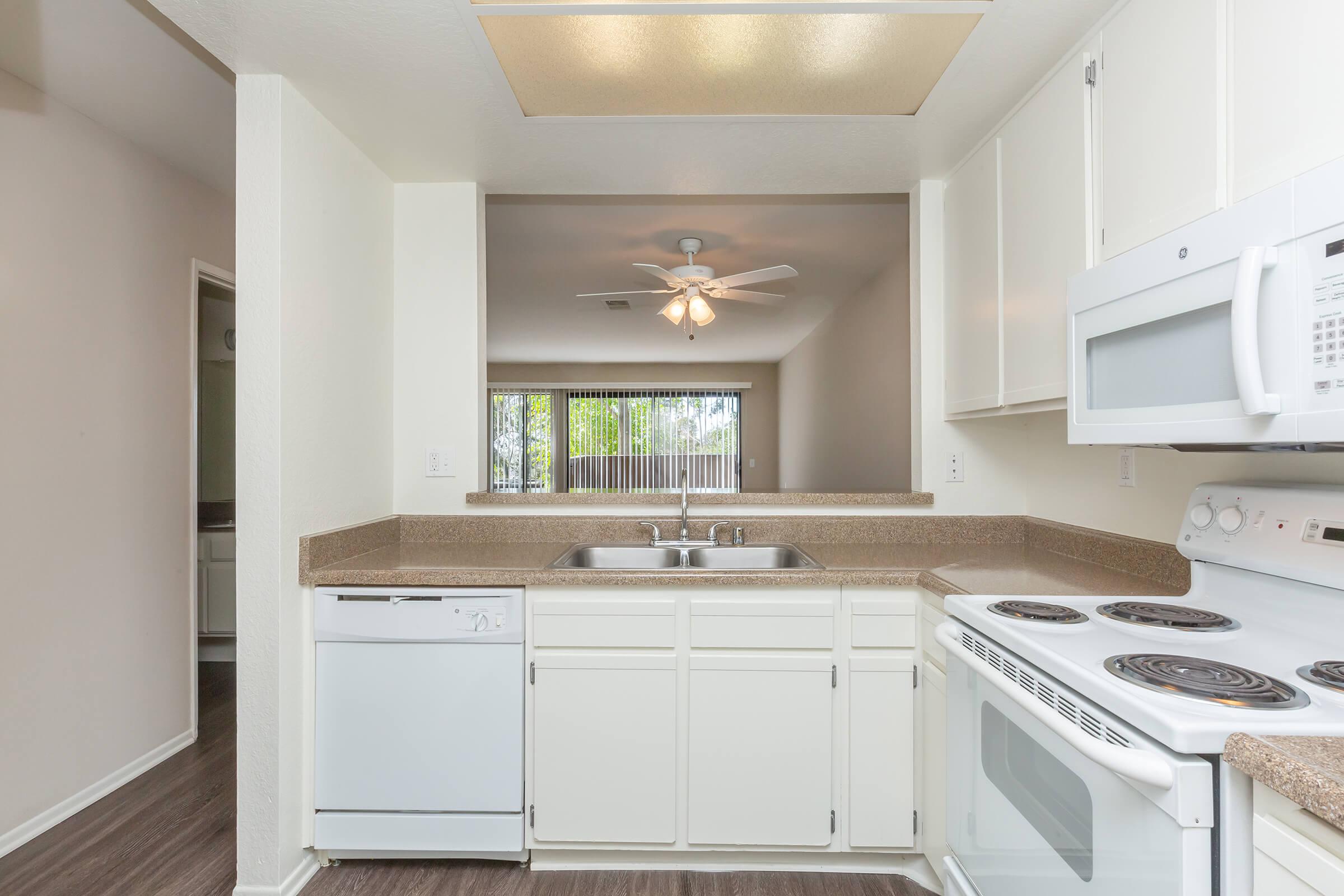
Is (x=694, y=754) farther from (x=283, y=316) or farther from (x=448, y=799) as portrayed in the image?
(x=283, y=316)

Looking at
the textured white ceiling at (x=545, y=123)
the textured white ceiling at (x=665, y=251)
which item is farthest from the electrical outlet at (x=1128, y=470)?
the textured white ceiling at (x=665, y=251)

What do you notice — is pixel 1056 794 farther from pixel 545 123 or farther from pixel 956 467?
pixel 545 123

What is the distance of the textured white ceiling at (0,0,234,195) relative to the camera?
5.49 feet

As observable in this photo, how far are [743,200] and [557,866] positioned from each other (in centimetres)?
258

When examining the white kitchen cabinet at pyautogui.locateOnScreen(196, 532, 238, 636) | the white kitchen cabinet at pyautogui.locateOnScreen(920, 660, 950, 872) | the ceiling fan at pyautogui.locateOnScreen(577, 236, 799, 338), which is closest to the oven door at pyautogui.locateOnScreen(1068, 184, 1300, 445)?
the white kitchen cabinet at pyautogui.locateOnScreen(920, 660, 950, 872)

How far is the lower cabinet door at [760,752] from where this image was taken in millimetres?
1752

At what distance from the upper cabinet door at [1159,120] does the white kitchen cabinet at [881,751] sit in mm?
1150

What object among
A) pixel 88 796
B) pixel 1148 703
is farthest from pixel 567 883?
pixel 88 796

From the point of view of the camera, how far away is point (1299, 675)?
37.5 inches

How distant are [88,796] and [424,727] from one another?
4.33ft

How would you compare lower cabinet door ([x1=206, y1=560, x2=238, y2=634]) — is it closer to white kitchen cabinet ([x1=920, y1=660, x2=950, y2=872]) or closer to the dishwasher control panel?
the dishwasher control panel

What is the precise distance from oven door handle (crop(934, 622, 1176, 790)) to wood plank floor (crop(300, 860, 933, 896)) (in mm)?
959

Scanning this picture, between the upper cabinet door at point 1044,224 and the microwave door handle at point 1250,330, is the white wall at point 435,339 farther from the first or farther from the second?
the microwave door handle at point 1250,330

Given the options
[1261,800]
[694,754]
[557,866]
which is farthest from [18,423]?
[1261,800]
